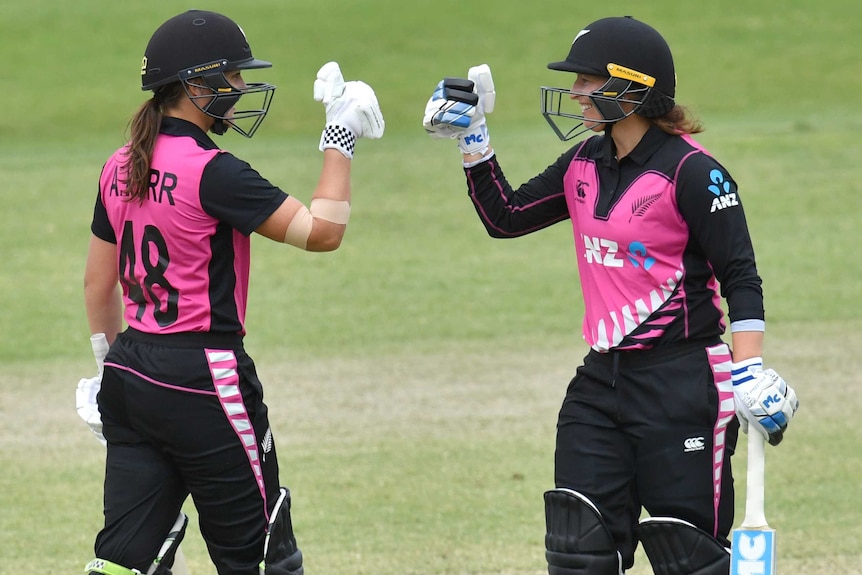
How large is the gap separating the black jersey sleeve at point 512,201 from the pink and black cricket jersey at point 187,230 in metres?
0.96

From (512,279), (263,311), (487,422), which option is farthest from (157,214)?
(512,279)

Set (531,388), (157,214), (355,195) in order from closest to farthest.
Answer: (157,214)
(531,388)
(355,195)

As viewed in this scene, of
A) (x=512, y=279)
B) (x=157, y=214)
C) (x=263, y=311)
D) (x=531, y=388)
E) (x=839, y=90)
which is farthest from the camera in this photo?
(x=839, y=90)

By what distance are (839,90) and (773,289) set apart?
1498 centimetres

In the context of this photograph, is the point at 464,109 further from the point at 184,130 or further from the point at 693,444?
the point at 693,444

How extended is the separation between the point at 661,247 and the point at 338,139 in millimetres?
1128

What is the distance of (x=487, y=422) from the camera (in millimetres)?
8391

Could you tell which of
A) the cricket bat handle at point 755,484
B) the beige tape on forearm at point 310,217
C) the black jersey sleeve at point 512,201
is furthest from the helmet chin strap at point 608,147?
the cricket bat handle at point 755,484

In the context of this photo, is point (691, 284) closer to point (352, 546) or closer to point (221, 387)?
point (221, 387)

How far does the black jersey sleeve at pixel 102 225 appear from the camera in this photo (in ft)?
15.4

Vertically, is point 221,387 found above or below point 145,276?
below

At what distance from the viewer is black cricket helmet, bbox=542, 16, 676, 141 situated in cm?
471

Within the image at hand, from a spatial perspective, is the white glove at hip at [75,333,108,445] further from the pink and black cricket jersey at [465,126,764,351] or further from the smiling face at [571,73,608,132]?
the smiling face at [571,73,608,132]

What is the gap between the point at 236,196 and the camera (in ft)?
14.4
